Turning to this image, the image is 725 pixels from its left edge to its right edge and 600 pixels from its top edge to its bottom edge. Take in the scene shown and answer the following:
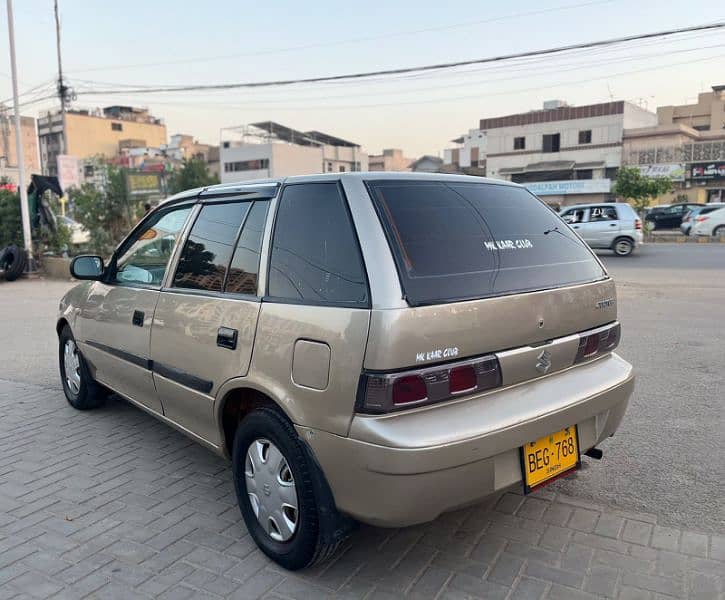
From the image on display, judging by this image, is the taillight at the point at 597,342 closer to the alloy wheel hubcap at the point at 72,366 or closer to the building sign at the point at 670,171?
the alloy wheel hubcap at the point at 72,366

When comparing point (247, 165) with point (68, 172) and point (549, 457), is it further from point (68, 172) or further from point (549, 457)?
point (549, 457)

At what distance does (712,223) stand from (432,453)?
24.2 m

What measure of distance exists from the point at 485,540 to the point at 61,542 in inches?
84.3

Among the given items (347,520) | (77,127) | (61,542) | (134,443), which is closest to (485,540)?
(347,520)

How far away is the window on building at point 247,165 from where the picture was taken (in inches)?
2653

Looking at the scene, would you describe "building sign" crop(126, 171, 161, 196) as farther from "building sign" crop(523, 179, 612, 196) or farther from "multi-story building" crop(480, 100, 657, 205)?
"multi-story building" crop(480, 100, 657, 205)

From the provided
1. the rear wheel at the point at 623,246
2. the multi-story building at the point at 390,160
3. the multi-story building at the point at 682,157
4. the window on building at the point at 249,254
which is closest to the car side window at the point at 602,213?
the rear wheel at the point at 623,246

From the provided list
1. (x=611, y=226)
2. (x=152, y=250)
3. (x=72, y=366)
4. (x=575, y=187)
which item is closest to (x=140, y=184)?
(x=611, y=226)

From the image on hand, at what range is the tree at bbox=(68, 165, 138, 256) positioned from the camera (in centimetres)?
1719

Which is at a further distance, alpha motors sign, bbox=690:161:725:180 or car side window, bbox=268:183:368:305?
alpha motors sign, bbox=690:161:725:180

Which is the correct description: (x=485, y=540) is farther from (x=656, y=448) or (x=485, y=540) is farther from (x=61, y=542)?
(x=61, y=542)

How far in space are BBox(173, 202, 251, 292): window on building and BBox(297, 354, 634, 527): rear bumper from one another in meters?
1.12

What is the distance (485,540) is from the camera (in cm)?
288

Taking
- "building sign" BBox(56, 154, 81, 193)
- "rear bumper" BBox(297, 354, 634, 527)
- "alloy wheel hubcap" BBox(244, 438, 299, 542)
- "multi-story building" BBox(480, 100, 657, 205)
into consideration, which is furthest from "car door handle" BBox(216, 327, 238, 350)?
"multi-story building" BBox(480, 100, 657, 205)
